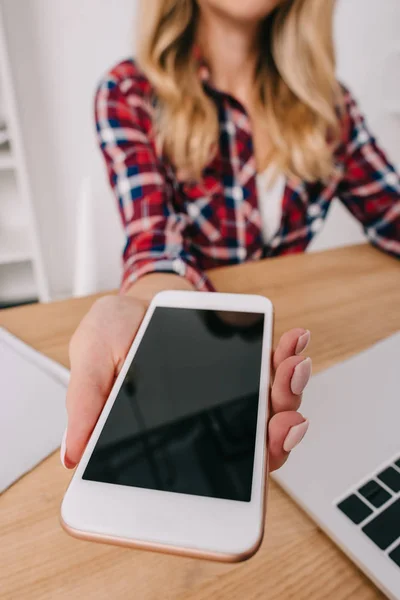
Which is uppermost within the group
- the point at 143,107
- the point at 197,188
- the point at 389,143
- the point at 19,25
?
the point at 19,25

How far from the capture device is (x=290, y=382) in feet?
0.76

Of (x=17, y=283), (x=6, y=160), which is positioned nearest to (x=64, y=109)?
(x=6, y=160)

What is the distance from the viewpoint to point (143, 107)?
2.10 ft

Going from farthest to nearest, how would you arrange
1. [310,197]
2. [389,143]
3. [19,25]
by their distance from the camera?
[389,143]
[19,25]
[310,197]

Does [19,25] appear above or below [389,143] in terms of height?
above

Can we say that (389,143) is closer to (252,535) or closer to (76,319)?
(76,319)

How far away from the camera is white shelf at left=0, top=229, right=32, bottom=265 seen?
1123 millimetres

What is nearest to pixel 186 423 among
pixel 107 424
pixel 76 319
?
pixel 107 424

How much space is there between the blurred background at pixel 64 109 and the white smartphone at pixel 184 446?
546 mm

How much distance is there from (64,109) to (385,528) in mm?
1200

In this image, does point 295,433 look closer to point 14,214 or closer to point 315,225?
point 315,225

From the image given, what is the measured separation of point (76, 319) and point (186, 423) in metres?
0.22

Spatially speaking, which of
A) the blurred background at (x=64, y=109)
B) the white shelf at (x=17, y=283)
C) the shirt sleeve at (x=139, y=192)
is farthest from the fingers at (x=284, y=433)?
the white shelf at (x=17, y=283)

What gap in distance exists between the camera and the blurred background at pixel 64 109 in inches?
39.0
